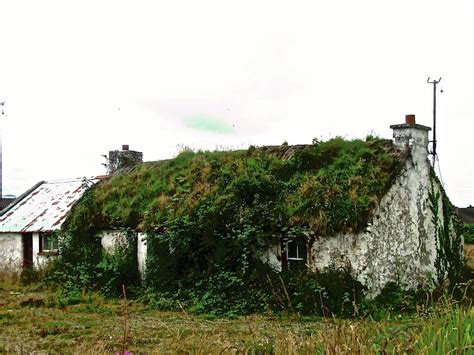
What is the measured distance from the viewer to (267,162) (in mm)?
18406

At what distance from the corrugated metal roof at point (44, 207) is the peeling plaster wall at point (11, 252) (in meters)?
0.35

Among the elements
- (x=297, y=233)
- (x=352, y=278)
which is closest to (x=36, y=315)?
(x=297, y=233)

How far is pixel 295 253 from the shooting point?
16250 mm

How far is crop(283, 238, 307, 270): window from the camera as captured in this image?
1602cm

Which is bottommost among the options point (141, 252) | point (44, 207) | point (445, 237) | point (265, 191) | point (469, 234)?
point (469, 234)

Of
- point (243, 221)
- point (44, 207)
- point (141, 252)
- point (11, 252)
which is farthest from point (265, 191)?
point (11, 252)

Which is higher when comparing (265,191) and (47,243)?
(265,191)

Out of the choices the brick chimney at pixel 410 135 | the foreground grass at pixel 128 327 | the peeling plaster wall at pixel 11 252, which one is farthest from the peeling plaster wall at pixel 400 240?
the peeling plaster wall at pixel 11 252

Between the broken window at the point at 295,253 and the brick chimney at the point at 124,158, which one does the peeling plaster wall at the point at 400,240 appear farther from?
the brick chimney at the point at 124,158

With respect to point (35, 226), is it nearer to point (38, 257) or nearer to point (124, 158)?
point (38, 257)

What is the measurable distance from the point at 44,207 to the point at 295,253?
46.1ft

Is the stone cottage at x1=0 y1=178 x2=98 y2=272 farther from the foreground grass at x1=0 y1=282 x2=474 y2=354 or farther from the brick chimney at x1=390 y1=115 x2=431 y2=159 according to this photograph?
the brick chimney at x1=390 y1=115 x2=431 y2=159

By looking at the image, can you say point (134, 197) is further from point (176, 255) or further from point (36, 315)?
point (36, 315)

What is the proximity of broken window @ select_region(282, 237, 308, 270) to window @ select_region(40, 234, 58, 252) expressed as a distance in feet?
35.9
